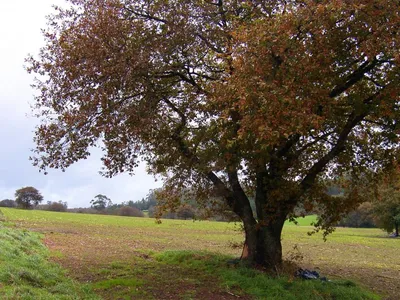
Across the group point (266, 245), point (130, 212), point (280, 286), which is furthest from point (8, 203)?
point (280, 286)

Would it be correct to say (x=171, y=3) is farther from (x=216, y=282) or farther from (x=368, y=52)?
(x=216, y=282)

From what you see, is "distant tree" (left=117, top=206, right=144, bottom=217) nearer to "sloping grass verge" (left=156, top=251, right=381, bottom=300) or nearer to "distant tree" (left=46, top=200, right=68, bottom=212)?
"distant tree" (left=46, top=200, right=68, bottom=212)

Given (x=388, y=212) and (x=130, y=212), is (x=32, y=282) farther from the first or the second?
(x=130, y=212)

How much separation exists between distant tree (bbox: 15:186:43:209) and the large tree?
8843 centimetres

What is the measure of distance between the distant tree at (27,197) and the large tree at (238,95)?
290ft

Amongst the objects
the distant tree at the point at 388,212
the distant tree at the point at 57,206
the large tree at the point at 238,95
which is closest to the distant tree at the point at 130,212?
the distant tree at the point at 57,206

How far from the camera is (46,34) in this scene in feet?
41.1

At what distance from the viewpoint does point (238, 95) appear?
993 cm

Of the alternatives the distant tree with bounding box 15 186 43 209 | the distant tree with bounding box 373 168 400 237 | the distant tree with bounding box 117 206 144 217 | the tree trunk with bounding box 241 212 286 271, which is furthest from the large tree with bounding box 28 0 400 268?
the distant tree with bounding box 15 186 43 209

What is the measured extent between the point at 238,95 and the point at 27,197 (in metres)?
95.1

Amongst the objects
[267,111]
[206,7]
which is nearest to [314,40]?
[267,111]

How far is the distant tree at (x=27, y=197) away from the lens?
3684 inches

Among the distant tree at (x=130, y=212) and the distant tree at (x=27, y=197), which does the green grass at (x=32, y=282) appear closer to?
the distant tree at (x=130, y=212)

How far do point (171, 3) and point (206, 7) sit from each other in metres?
1.15
